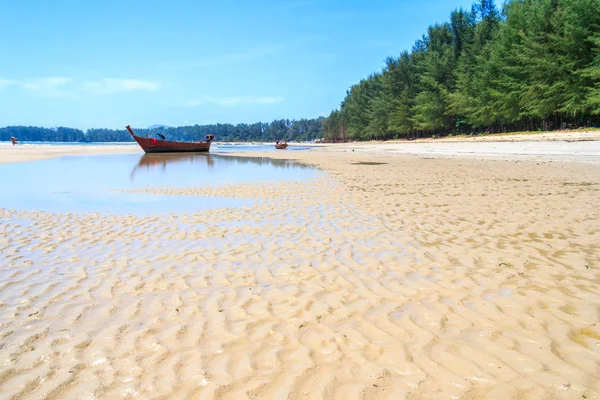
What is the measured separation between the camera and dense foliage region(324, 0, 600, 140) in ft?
114

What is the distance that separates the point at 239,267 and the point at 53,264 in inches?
106

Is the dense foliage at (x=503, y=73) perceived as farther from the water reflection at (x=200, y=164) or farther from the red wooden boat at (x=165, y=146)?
the red wooden boat at (x=165, y=146)

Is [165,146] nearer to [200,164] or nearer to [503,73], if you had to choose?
[200,164]

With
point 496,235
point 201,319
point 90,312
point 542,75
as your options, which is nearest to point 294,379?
point 201,319

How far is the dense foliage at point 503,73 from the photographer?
3478 cm

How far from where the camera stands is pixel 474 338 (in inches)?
129

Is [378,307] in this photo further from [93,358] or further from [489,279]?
[93,358]

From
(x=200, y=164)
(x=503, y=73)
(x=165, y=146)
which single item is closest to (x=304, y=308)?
(x=200, y=164)

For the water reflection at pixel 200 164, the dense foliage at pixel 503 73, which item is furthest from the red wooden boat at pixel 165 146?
the dense foliage at pixel 503 73

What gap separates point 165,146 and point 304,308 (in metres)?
46.8

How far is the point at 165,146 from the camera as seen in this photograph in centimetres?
4703

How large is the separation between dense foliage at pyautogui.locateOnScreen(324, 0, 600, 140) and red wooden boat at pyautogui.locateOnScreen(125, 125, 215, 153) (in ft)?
117

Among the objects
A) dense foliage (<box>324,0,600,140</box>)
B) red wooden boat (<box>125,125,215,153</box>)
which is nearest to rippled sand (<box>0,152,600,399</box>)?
dense foliage (<box>324,0,600,140</box>)

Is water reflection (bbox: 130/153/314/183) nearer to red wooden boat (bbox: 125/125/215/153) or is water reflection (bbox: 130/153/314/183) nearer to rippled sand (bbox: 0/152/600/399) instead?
red wooden boat (bbox: 125/125/215/153)
